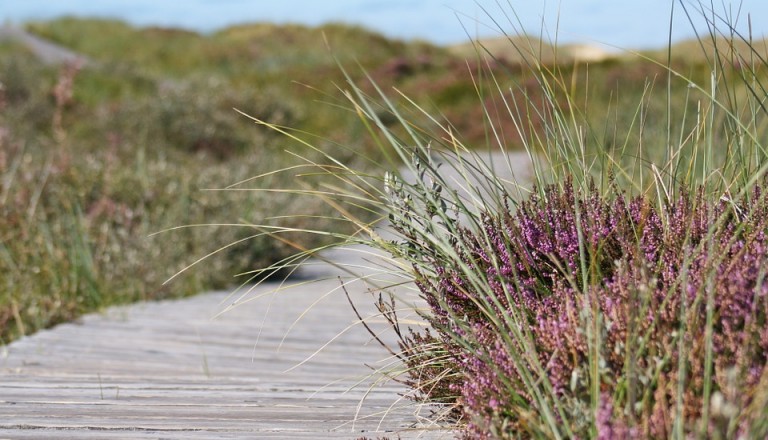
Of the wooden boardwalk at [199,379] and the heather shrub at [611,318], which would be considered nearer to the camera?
the heather shrub at [611,318]

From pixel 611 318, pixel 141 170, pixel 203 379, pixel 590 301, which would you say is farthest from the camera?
pixel 141 170

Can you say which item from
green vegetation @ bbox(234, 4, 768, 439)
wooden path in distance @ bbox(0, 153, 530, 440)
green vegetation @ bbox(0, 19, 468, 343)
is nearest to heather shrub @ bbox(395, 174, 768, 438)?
green vegetation @ bbox(234, 4, 768, 439)

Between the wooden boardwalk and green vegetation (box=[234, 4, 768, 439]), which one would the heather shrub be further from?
the wooden boardwalk

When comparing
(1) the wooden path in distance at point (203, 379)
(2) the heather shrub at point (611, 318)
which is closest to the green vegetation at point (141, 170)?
(1) the wooden path in distance at point (203, 379)

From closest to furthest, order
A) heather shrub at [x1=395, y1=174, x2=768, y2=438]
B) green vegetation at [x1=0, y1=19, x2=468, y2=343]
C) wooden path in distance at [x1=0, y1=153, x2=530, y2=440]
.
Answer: heather shrub at [x1=395, y1=174, x2=768, y2=438]
wooden path in distance at [x1=0, y1=153, x2=530, y2=440]
green vegetation at [x1=0, y1=19, x2=468, y2=343]

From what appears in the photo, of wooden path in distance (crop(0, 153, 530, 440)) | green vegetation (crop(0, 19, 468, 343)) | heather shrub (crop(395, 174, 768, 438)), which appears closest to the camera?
heather shrub (crop(395, 174, 768, 438))

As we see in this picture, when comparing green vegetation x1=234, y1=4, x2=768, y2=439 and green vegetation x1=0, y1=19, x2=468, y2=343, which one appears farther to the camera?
green vegetation x1=0, y1=19, x2=468, y2=343

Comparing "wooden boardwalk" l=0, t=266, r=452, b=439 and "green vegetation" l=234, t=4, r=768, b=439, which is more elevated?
"green vegetation" l=234, t=4, r=768, b=439

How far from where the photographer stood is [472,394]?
7.75 feet

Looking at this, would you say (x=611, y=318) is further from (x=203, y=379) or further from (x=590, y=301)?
(x=203, y=379)

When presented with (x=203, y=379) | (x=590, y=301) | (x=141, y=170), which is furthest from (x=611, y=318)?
(x=141, y=170)

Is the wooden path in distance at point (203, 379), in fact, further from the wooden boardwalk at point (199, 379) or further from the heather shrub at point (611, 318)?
the heather shrub at point (611, 318)

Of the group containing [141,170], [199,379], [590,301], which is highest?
[590,301]

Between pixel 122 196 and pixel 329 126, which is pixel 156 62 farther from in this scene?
pixel 122 196
